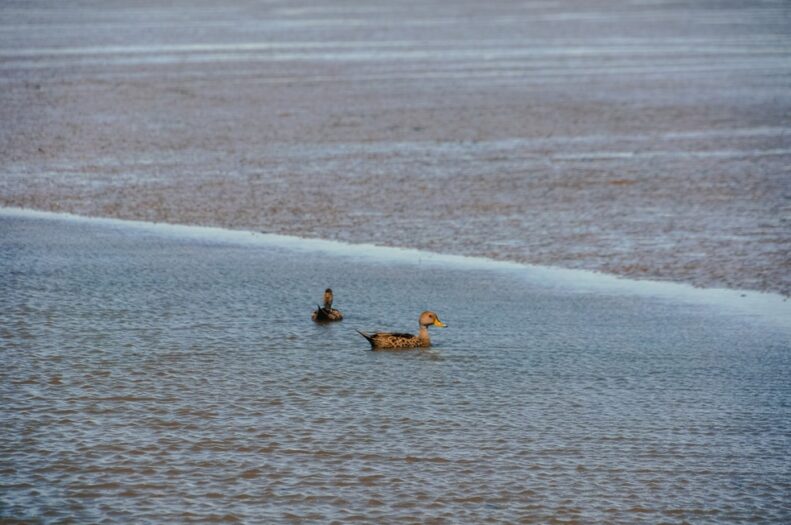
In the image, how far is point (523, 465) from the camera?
745cm

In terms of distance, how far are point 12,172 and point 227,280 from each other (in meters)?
7.05

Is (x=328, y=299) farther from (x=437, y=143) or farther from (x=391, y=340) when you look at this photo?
(x=437, y=143)

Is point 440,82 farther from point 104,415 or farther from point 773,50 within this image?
point 104,415

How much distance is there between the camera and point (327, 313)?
34.4ft

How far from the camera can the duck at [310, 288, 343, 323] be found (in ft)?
34.4

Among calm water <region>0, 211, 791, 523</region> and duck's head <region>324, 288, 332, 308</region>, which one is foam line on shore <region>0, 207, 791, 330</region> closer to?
calm water <region>0, 211, 791, 523</region>

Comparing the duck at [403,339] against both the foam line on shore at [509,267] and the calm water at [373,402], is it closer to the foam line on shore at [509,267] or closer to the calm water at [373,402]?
the calm water at [373,402]

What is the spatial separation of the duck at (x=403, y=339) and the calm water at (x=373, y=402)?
13 cm

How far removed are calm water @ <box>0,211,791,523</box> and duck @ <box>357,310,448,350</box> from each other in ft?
0.44

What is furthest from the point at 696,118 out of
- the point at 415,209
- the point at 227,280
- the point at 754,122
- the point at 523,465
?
the point at 523,465

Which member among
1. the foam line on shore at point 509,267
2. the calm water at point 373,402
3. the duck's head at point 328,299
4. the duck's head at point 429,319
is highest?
the foam line on shore at point 509,267

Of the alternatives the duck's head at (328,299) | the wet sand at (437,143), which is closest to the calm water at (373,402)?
the duck's head at (328,299)

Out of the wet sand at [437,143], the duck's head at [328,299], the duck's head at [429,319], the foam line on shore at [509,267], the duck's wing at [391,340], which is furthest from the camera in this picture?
the wet sand at [437,143]

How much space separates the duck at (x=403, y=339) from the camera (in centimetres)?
975
